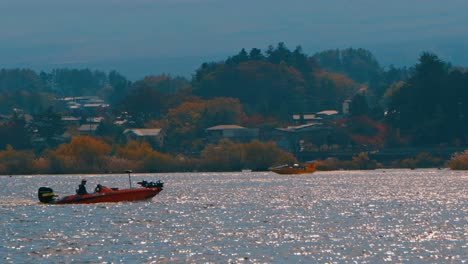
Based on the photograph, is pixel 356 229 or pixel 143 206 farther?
pixel 143 206

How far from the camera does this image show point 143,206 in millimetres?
86375

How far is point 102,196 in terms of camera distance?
85.4 m

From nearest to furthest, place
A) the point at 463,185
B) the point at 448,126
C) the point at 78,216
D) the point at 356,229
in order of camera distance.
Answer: the point at 356,229
the point at 78,216
the point at 463,185
the point at 448,126

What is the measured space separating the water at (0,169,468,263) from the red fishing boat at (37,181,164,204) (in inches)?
21.2

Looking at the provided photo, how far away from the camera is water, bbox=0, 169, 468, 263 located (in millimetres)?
54781

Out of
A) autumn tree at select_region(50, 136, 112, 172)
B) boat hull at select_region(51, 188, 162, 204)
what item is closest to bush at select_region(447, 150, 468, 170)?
autumn tree at select_region(50, 136, 112, 172)

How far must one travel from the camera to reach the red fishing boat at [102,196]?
85375mm

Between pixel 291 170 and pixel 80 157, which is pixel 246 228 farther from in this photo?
pixel 80 157

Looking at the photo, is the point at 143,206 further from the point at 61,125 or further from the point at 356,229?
the point at 61,125

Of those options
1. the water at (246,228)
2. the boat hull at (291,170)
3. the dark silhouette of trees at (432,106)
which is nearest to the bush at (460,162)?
the dark silhouette of trees at (432,106)

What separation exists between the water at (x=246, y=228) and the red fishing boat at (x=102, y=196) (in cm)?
54

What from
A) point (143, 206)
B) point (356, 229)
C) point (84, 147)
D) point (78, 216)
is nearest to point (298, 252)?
point (356, 229)

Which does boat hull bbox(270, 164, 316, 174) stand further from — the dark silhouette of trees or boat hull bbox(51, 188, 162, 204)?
boat hull bbox(51, 188, 162, 204)

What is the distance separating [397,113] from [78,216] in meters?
118
